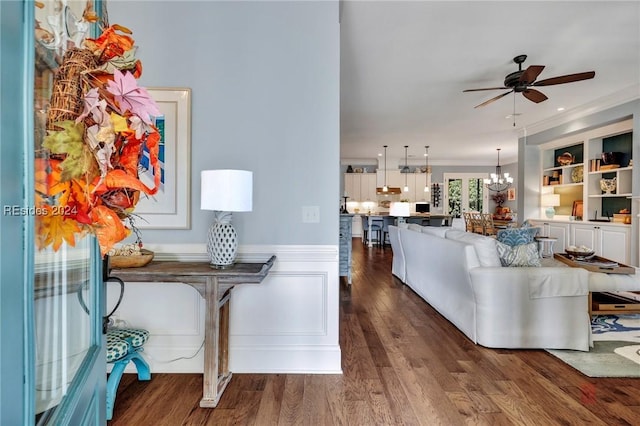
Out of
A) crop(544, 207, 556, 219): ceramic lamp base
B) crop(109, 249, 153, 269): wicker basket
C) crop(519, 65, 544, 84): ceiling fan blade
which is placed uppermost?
crop(519, 65, 544, 84): ceiling fan blade

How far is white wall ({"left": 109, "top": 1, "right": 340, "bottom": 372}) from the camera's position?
8.02 ft

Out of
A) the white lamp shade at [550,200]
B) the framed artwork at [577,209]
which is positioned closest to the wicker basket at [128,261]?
the framed artwork at [577,209]

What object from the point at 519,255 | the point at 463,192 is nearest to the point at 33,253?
the point at 519,255

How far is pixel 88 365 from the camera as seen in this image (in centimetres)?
73

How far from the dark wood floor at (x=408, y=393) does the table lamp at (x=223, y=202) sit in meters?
0.86

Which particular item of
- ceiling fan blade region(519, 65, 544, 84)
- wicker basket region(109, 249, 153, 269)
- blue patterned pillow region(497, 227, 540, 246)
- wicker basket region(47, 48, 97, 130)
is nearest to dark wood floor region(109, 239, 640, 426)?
wicker basket region(109, 249, 153, 269)

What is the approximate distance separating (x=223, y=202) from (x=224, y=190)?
0.23 ft

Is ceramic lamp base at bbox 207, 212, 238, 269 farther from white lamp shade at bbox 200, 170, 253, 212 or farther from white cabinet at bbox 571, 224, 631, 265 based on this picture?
white cabinet at bbox 571, 224, 631, 265

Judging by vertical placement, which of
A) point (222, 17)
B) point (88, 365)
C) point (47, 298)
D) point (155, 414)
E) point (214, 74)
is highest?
point (222, 17)

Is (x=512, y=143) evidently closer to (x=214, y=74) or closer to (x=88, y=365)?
(x=214, y=74)

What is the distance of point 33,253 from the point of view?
50 cm

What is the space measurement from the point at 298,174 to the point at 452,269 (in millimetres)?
1791

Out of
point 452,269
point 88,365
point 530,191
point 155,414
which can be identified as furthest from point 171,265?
point 530,191

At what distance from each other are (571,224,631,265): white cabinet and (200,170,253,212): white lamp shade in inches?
232
